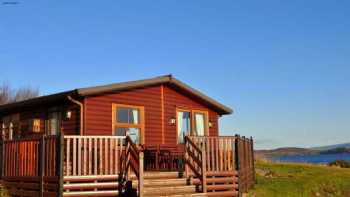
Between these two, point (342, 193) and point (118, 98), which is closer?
point (118, 98)

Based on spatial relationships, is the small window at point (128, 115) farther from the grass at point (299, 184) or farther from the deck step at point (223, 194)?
the grass at point (299, 184)

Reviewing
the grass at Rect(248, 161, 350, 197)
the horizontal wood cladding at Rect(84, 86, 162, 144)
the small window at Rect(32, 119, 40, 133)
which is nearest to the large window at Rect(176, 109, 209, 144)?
the horizontal wood cladding at Rect(84, 86, 162, 144)

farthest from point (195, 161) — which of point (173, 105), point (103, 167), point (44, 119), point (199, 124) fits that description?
point (44, 119)

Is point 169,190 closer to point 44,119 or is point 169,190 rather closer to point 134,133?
point 134,133

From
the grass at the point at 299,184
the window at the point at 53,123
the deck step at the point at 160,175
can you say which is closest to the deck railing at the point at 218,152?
the deck step at the point at 160,175

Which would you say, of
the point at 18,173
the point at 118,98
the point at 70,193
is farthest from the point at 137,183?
the point at 118,98

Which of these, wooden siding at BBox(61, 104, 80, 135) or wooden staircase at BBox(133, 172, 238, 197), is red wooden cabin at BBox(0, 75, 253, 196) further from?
wooden staircase at BBox(133, 172, 238, 197)

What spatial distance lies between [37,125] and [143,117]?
388 centimetres

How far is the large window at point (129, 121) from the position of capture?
1574cm

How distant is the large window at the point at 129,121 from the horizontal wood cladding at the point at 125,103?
180mm

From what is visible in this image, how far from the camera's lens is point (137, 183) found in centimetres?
1193

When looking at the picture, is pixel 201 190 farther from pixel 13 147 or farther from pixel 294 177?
pixel 294 177

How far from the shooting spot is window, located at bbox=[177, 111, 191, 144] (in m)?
17.9

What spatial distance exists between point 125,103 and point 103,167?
171 inches
